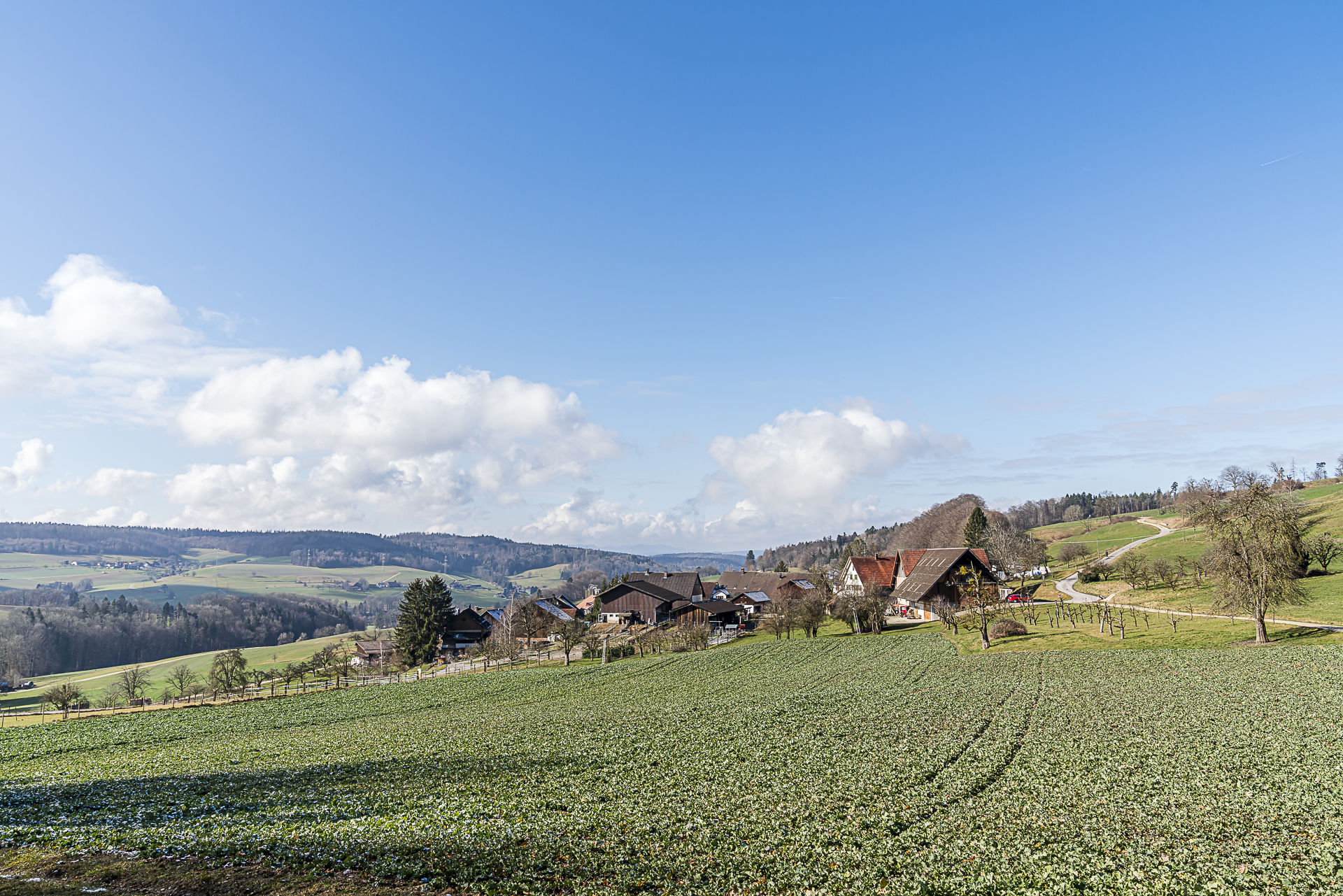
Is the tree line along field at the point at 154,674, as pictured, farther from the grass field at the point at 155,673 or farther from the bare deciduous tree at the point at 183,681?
the bare deciduous tree at the point at 183,681

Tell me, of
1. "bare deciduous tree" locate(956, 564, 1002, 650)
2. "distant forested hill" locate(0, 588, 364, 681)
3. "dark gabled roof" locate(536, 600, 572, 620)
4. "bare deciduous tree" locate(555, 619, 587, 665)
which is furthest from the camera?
"distant forested hill" locate(0, 588, 364, 681)

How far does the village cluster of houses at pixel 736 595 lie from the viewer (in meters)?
83.2

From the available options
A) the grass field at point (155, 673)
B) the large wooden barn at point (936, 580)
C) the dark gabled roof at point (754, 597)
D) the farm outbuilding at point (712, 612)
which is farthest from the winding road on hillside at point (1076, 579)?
the grass field at point (155, 673)

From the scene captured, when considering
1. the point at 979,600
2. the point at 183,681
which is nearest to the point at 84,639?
the point at 183,681

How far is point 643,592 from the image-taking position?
120688 mm

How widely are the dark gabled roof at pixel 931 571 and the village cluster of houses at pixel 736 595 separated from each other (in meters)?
0.13

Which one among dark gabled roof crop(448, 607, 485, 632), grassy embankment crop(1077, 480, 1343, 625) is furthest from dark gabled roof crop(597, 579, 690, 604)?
grassy embankment crop(1077, 480, 1343, 625)

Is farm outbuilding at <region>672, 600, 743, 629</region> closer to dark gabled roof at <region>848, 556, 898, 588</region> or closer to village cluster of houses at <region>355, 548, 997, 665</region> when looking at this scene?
village cluster of houses at <region>355, 548, 997, 665</region>

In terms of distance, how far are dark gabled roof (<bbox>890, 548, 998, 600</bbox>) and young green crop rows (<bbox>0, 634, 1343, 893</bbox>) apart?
43.8 m

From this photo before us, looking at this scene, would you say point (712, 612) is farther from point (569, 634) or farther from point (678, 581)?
point (569, 634)

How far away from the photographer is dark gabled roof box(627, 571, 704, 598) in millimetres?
136000

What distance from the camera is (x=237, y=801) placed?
2003 cm

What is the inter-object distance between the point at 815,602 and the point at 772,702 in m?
42.2

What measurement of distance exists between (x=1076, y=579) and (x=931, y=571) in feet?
132
